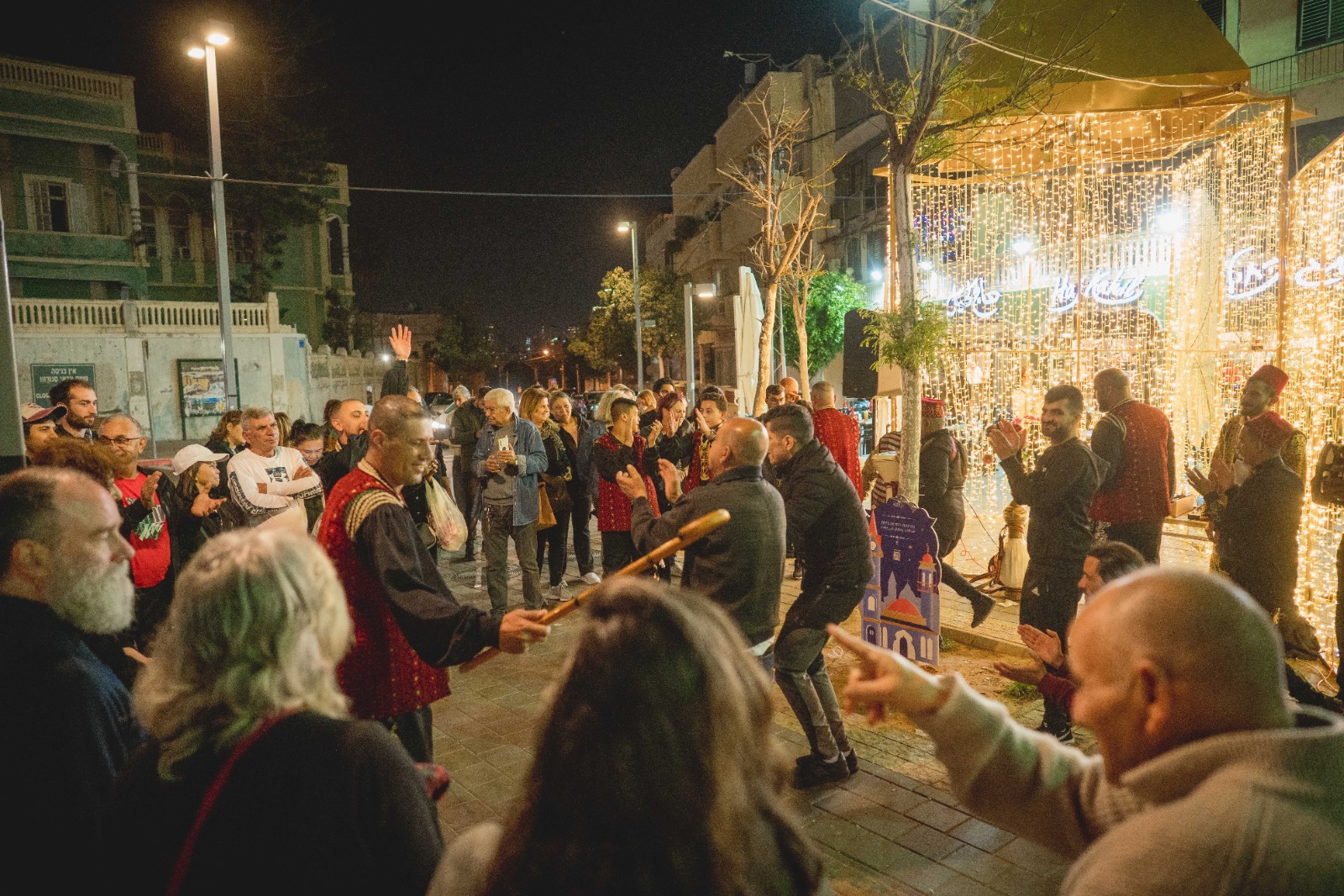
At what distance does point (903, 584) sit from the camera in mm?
5645

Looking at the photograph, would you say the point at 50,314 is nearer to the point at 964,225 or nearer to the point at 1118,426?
the point at 964,225

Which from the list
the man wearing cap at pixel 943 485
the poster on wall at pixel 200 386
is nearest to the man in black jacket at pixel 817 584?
the man wearing cap at pixel 943 485

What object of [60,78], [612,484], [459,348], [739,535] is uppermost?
[60,78]

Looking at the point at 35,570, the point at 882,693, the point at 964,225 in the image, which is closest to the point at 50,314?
the point at 964,225

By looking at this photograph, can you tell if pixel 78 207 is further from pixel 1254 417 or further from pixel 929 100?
pixel 1254 417

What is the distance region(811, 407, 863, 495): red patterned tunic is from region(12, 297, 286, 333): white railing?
2283 centimetres

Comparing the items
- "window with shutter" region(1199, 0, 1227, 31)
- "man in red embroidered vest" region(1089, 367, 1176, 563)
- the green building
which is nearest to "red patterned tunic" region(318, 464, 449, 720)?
"man in red embroidered vest" region(1089, 367, 1176, 563)

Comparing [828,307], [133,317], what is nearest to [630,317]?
[828,307]

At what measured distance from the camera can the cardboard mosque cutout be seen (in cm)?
546

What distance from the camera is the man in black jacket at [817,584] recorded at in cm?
435

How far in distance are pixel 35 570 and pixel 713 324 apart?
44540 millimetres

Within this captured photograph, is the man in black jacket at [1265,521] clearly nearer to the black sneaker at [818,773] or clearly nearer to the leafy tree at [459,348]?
the black sneaker at [818,773]

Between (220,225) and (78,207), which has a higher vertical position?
(78,207)

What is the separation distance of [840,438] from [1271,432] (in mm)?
3825
